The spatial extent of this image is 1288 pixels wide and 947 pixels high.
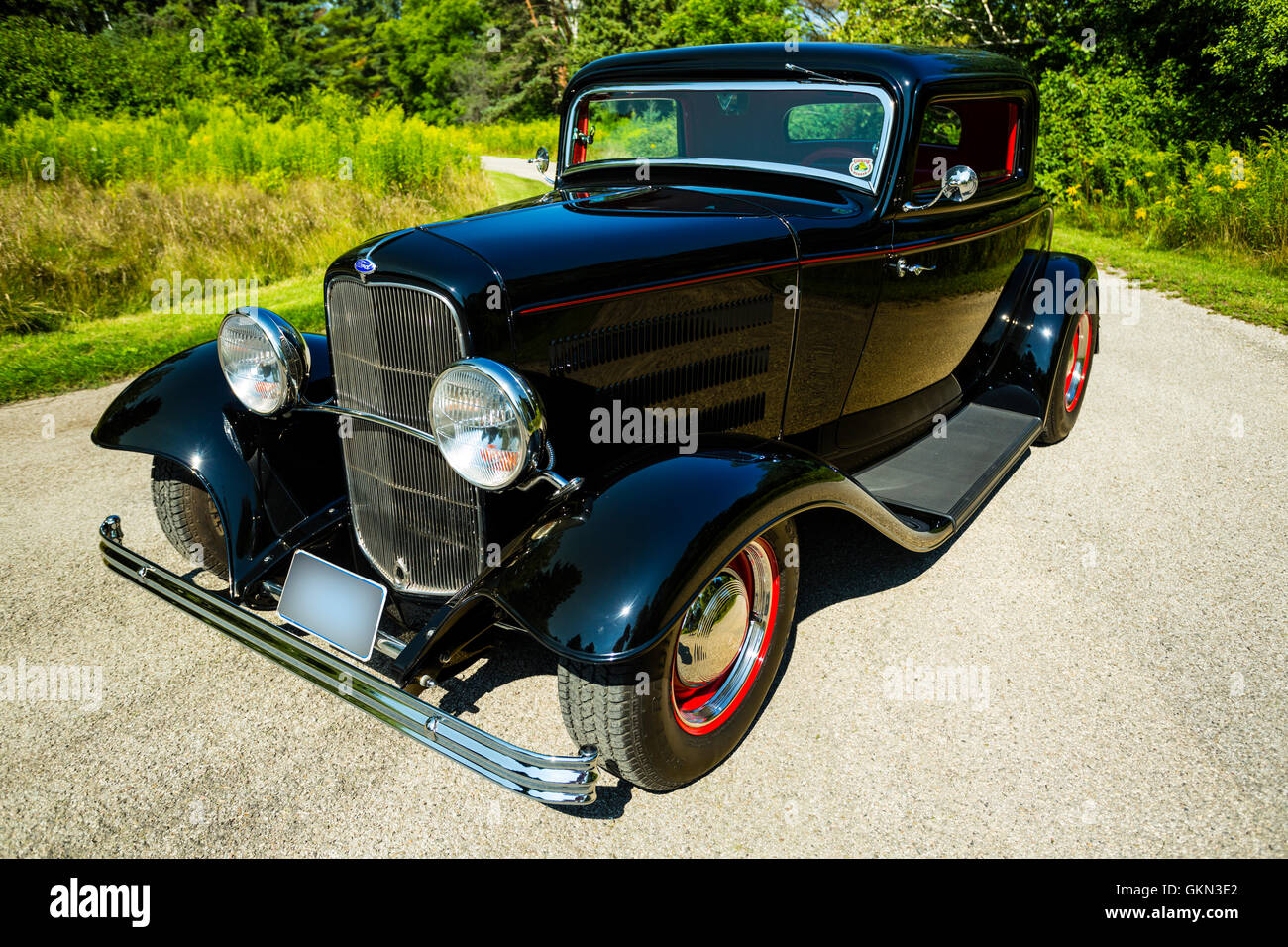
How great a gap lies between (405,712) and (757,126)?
2695 millimetres

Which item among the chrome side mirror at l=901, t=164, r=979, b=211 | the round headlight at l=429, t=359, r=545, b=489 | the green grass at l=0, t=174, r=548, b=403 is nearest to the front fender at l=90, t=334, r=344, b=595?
the round headlight at l=429, t=359, r=545, b=489

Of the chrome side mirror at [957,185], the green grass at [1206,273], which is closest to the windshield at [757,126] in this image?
the chrome side mirror at [957,185]

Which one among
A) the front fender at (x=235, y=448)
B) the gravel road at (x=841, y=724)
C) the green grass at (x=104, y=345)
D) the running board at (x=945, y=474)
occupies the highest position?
the front fender at (x=235, y=448)

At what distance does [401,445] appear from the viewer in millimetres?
2514

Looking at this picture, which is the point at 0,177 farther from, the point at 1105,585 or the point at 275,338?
the point at 1105,585

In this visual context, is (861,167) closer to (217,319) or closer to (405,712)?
(405,712)

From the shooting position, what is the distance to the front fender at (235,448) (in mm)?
2725

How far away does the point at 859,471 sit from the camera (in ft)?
11.7

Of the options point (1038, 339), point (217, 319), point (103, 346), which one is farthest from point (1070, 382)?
point (103, 346)

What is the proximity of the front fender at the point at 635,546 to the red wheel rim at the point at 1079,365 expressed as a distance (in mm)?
3192

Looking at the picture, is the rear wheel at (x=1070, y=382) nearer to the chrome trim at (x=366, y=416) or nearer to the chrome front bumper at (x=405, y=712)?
the chrome trim at (x=366, y=416)

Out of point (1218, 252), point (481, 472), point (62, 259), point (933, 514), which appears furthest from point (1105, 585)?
point (62, 259)

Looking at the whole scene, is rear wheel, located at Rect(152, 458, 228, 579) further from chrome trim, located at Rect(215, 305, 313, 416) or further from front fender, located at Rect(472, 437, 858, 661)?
front fender, located at Rect(472, 437, 858, 661)
